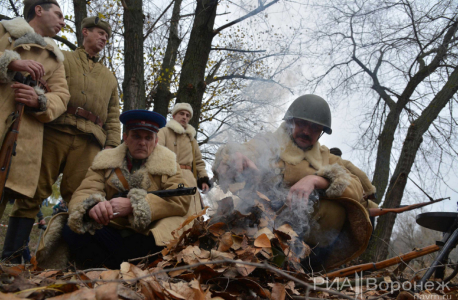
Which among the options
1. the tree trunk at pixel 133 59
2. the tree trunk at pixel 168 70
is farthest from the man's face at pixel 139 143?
the tree trunk at pixel 168 70

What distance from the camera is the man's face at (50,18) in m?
3.18

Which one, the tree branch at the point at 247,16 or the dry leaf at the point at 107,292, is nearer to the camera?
the dry leaf at the point at 107,292

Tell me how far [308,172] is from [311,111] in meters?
0.58

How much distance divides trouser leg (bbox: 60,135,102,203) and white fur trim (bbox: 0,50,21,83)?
814 millimetres

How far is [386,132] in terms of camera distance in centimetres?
834

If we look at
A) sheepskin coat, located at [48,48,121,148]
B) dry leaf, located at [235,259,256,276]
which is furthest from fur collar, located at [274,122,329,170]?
sheepskin coat, located at [48,48,121,148]

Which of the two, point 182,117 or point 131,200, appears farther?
point 182,117

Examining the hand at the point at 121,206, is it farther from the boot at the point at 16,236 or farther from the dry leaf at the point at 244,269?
the dry leaf at the point at 244,269

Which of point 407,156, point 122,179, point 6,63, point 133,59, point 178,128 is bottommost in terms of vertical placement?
point 122,179

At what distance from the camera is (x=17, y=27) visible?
296 centimetres

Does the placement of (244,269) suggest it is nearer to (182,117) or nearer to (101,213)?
(101,213)

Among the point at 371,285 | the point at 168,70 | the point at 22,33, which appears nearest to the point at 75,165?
the point at 22,33

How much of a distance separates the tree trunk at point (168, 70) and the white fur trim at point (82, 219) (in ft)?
17.5

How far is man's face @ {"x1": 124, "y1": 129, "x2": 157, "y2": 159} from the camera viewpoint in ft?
9.73
